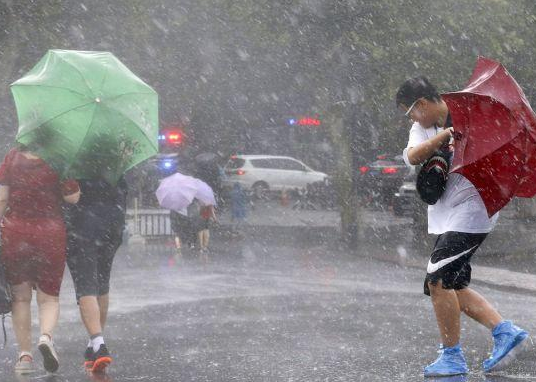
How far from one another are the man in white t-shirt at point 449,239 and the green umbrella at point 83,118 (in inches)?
73.6

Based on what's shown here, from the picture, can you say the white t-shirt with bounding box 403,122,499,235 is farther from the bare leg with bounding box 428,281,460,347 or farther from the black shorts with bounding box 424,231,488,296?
the bare leg with bounding box 428,281,460,347

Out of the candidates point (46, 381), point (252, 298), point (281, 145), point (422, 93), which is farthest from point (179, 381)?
point (281, 145)

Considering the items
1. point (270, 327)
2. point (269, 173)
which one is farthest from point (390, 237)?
point (269, 173)

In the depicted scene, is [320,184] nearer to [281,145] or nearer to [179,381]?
[281,145]

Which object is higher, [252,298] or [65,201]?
[65,201]

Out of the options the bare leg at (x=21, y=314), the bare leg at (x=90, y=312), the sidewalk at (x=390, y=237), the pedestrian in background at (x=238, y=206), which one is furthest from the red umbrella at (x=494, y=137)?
the pedestrian in background at (x=238, y=206)

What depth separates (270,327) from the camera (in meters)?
9.18

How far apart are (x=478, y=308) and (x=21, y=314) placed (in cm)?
307

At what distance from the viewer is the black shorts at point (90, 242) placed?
7473 millimetres

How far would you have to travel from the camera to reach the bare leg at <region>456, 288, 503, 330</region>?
6.84 metres

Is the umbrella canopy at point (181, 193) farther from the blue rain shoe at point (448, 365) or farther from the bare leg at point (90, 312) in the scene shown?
the blue rain shoe at point (448, 365)

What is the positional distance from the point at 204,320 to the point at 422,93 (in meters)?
3.71

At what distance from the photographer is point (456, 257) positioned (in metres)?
6.58

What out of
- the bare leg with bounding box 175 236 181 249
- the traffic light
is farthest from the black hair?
the traffic light
